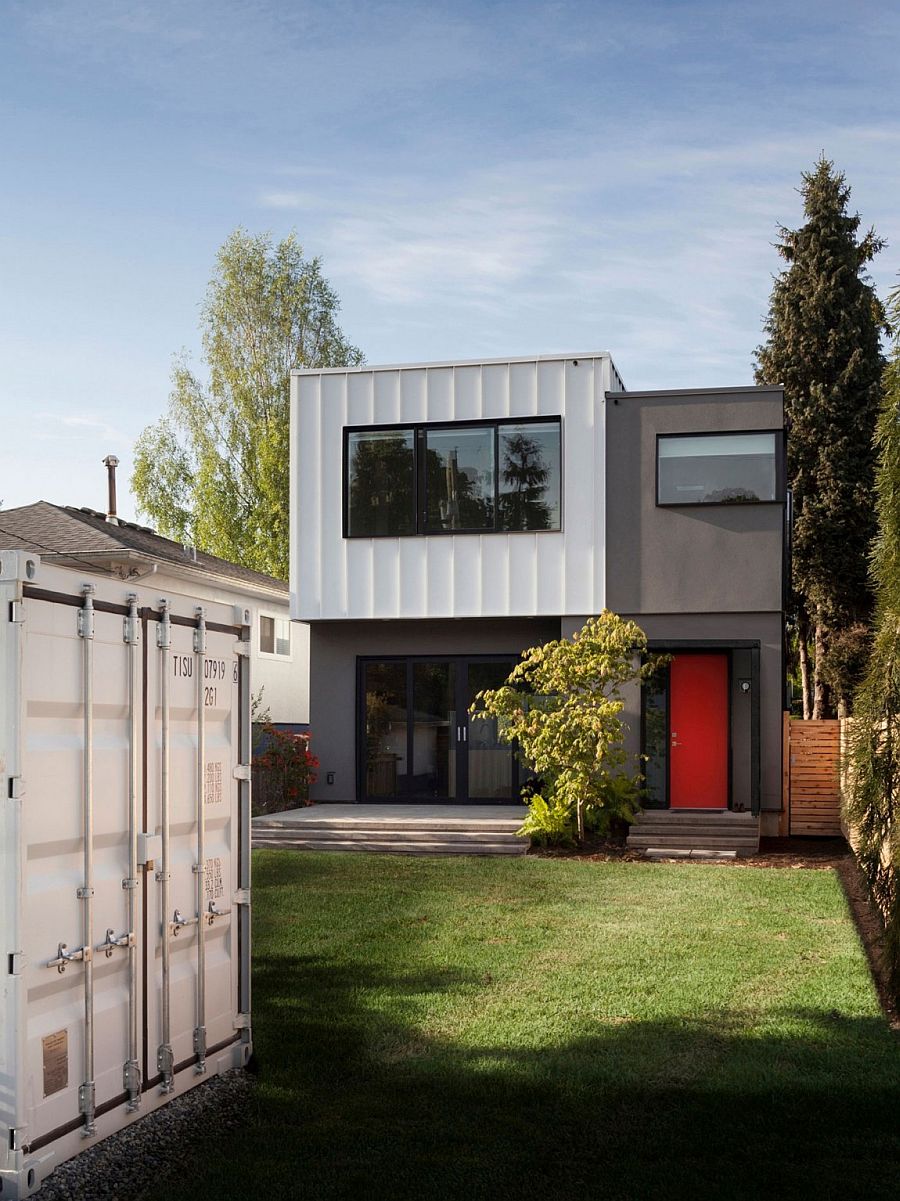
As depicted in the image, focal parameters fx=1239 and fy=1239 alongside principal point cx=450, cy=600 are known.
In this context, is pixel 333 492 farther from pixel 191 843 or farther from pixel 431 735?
pixel 191 843

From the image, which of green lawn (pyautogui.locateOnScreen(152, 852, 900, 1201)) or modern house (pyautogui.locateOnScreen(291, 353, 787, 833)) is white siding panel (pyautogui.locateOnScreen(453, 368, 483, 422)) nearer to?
modern house (pyautogui.locateOnScreen(291, 353, 787, 833))

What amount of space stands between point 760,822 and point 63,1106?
13.5 metres

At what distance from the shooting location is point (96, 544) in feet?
64.2

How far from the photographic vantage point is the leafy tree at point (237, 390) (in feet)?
120

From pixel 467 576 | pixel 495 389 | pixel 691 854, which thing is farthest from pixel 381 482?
pixel 691 854

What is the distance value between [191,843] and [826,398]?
2814cm

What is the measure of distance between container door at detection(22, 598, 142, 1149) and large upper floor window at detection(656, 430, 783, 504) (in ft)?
43.4

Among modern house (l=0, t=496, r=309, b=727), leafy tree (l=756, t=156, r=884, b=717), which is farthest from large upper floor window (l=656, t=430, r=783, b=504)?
leafy tree (l=756, t=156, r=884, b=717)

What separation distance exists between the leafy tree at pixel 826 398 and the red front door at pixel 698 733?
39.8ft

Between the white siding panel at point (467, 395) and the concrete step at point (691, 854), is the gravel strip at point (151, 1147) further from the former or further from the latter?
the white siding panel at point (467, 395)

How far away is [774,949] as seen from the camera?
31.6 feet

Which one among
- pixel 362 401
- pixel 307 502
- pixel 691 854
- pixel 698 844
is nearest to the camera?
pixel 691 854

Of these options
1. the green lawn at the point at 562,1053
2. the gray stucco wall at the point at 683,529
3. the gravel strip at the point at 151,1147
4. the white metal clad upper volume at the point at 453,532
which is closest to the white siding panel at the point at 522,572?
the white metal clad upper volume at the point at 453,532

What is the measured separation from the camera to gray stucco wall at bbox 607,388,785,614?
1728 cm
